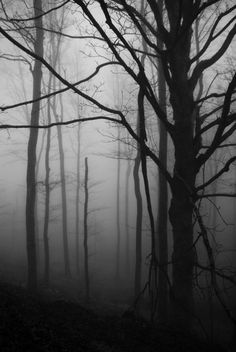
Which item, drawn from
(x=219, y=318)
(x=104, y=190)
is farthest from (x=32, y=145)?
(x=104, y=190)

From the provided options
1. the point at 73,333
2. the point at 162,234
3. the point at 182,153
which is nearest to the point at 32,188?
the point at 162,234

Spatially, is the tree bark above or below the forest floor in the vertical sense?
above

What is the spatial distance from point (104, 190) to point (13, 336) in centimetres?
5710

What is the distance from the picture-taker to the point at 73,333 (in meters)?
2.64

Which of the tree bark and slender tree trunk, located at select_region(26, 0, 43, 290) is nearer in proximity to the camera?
the tree bark

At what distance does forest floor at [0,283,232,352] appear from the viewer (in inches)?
85.8

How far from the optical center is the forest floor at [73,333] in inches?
85.8

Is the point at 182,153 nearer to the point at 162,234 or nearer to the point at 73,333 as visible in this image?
the point at 73,333

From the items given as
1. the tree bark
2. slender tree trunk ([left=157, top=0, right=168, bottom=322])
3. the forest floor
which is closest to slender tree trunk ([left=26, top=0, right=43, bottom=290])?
slender tree trunk ([left=157, top=0, right=168, bottom=322])

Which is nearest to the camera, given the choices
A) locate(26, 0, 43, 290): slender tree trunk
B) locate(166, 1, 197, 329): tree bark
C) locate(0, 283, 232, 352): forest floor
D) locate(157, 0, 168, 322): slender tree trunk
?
locate(0, 283, 232, 352): forest floor

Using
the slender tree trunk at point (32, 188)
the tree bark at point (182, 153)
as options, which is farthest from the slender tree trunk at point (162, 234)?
Result: the tree bark at point (182, 153)

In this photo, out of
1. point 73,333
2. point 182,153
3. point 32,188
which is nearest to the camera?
point 73,333

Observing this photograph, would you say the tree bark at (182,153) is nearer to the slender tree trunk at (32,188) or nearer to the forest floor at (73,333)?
the forest floor at (73,333)

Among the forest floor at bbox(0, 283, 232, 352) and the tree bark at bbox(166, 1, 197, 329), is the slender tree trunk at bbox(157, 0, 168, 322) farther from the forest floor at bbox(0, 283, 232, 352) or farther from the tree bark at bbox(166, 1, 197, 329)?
the forest floor at bbox(0, 283, 232, 352)
